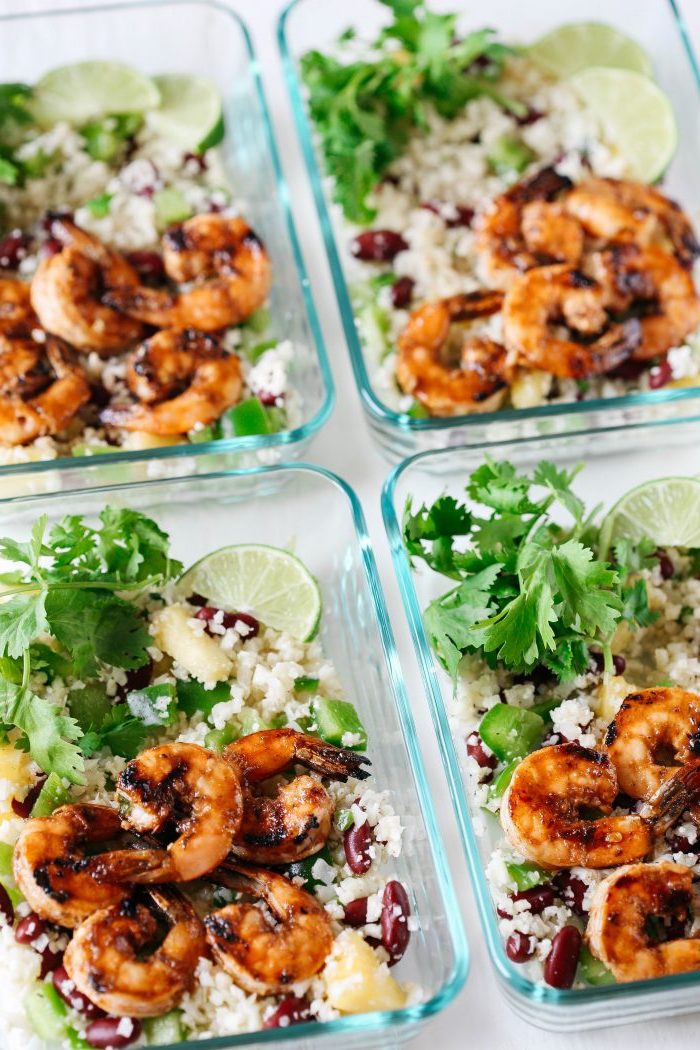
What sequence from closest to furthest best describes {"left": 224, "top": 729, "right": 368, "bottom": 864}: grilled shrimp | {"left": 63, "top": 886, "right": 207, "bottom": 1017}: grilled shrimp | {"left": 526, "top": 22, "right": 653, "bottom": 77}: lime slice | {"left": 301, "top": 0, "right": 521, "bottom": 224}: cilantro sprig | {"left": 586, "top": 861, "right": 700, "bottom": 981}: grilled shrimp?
{"left": 63, "top": 886, "right": 207, "bottom": 1017}: grilled shrimp, {"left": 586, "top": 861, "right": 700, "bottom": 981}: grilled shrimp, {"left": 224, "top": 729, "right": 368, "bottom": 864}: grilled shrimp, {"left": 301, "top": 0, "right": 521, "bottom": 224}: cilantro sprig, {"left": 526, "top": 22, "right": 653, "bottom": 77}: lime slice

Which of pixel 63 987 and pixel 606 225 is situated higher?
pixel 606 225

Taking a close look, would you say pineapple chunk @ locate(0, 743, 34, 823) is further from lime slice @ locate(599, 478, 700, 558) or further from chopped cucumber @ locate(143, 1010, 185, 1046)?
lime slice @ locate(599, 478, 700, 558)

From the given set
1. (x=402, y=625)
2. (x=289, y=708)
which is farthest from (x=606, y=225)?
(x=289, y=708)

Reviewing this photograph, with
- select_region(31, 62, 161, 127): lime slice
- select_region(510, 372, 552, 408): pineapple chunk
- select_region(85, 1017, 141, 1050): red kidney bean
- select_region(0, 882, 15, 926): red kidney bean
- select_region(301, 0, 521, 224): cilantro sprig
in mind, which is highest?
select_region(31, 62, 161, 127): lime slice

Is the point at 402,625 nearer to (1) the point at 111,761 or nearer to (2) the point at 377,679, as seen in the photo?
(2) the point at 377,679

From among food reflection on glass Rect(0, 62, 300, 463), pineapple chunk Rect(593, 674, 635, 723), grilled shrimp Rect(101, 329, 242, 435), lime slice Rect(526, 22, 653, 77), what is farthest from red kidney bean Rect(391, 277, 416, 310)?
pineapple chunk Rect(593, 674, 635, 723)

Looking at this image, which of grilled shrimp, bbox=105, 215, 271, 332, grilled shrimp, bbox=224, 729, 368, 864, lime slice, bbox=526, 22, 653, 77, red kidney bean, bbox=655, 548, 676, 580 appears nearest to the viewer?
grilled shrimp, bbox=224, 729, 368, 864

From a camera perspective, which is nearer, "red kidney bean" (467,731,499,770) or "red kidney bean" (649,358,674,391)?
"red kidney bean" (467,731,499,770)
